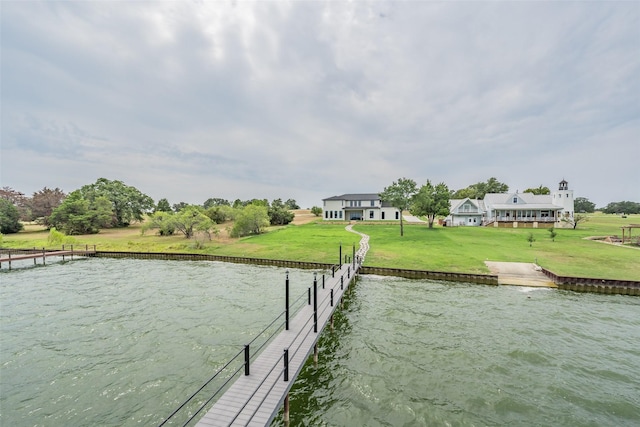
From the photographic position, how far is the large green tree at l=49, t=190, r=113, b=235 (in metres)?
52.7

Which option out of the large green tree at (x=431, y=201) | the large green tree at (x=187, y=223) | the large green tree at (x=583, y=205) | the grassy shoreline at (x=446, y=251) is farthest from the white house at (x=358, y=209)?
the large green tree at (x=583, y=205)

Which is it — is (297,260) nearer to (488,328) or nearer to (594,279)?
(488,328)

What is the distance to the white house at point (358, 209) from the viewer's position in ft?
222

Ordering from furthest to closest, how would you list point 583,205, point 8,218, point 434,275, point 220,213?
point 583,205 < point 220,213 < point 8,218 < point 434,275

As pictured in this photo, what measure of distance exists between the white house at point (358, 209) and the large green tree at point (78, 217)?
48298mm

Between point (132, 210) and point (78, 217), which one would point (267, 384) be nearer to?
point (78, 217)

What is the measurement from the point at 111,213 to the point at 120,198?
330 inches

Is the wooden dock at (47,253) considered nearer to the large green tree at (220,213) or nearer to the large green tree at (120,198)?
the large green tree at (120,198)

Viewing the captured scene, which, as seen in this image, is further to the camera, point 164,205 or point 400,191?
point 164,205

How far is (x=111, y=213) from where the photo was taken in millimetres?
58781

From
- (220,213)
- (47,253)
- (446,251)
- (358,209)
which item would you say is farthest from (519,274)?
(220,213)

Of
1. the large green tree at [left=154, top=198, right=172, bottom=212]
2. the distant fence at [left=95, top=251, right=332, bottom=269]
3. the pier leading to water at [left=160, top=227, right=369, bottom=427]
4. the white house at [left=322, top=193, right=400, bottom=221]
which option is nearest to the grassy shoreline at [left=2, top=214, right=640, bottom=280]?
the distant fence at [left=95, top=251, right=332, bottom=269]

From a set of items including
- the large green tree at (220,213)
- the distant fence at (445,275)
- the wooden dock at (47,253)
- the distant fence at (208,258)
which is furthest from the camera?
the large green tree at (220,213)

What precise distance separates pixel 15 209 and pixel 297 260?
221ft
